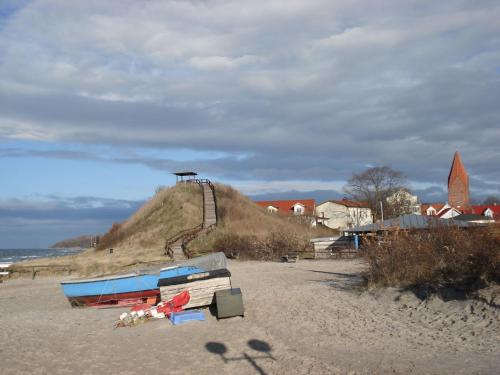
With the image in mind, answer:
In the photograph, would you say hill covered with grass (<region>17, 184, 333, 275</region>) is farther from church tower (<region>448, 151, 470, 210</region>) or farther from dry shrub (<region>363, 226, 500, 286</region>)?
church tower (<region>448, 151, 470, 210</region>)

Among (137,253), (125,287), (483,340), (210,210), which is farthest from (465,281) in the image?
(210,210)

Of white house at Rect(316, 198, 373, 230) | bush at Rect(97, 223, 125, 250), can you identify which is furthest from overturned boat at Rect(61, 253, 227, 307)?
white house at Rect(316, 198, 373, 230)

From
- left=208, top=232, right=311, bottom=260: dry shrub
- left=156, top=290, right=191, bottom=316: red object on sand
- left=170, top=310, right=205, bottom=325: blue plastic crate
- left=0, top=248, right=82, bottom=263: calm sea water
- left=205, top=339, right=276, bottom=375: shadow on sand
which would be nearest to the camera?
left=205, top=339, right=276, bottom=375: shadow on sand

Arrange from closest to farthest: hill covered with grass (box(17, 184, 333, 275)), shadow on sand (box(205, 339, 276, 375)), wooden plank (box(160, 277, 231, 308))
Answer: shadow on sand (box(205, 339, 276, 375)) → wooden plank (box(160, 277, 231, 308)) → hill covered with grass (box(17, 184, 333, 275))

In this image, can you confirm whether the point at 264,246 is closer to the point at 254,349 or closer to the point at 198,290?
the point at 198,290

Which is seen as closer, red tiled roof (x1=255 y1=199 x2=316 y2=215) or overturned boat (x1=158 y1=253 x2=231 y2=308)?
overturned boat (x1=158 y1=253 x2=231 y2=308)

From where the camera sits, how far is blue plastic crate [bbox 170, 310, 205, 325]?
14510mm

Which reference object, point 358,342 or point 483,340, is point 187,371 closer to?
point 358,342

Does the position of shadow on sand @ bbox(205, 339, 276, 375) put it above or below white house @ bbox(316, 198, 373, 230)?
below

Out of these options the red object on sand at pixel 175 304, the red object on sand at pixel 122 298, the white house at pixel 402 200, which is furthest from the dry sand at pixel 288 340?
the white house at pixel 402 200

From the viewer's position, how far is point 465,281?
13.5m

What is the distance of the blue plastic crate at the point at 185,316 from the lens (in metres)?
14.5

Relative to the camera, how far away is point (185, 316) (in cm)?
1472

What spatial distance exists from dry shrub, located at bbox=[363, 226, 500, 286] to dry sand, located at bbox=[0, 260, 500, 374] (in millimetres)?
816
